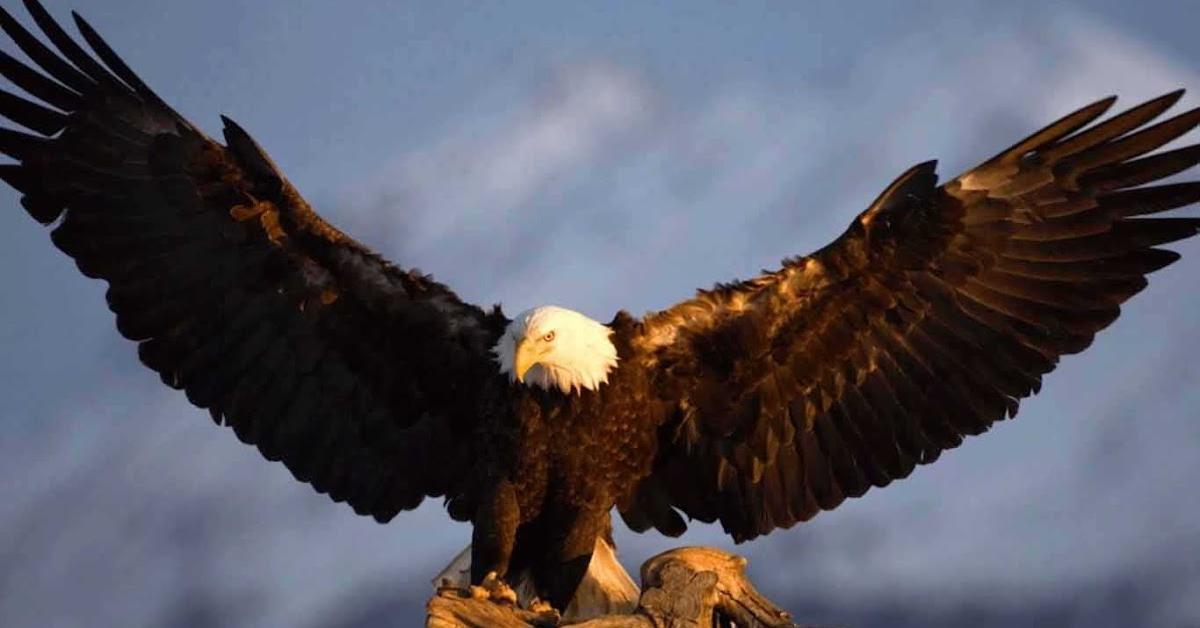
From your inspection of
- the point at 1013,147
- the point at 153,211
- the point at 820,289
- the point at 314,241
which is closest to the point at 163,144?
the point at 153,211

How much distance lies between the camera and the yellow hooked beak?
6898mm

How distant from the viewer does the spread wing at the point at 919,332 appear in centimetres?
727

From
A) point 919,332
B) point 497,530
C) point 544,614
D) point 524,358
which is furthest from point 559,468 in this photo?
point 919,332

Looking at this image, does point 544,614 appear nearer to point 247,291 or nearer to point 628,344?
point 628,344

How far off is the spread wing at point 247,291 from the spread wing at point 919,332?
719mm

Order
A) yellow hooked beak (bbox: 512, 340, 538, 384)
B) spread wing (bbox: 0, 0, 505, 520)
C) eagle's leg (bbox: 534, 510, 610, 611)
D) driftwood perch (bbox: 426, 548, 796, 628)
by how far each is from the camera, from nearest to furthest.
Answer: driftwood perch (bbox: 426, 548, 796, 628)
yellow hooked beak (bbox: 512, 340, 538, 384)
eagle's leg (bbox: 534, 510, 610, 611)
spread wing (bbox: 0, 0, 505, 520)

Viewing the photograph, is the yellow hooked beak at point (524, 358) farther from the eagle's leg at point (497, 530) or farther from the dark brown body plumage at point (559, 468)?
the eagle's leg at point (497, 530)

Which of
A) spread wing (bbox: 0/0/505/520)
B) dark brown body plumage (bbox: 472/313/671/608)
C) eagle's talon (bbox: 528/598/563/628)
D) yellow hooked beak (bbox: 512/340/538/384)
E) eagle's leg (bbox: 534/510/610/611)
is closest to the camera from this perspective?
eagle's talon (bbox: 528/598/563/628)

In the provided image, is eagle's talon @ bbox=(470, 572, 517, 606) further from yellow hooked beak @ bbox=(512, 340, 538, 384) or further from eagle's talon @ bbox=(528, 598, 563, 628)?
yellow hooked beak @ bbox=(512, 340, 538, 384)

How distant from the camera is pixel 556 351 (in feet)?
22.8

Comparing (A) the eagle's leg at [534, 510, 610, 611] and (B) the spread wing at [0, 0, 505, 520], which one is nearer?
(A) the eagle's leg at [534, 510, 610, 611]

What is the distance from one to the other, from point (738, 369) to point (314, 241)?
1.47m

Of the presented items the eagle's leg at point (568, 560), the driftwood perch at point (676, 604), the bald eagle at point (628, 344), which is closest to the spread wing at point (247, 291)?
the bald eagle at point (628, 344)

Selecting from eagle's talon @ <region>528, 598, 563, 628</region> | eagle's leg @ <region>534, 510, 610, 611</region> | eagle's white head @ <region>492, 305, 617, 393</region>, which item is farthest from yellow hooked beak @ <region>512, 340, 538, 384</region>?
eagle's talon @ <region>528, 598, 563, 628</region>
